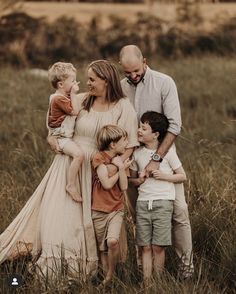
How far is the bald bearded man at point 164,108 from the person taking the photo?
19.3ft

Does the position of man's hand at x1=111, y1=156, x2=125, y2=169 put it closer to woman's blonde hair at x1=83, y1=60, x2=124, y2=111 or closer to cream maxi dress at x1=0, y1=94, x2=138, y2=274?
cream maxi dress at x1=0, y1=94, x2=138, y2=274

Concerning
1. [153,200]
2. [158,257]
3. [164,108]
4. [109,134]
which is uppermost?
[164,108]

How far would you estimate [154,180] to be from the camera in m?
5.85

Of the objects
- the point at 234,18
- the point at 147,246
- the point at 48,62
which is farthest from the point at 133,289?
the point at 234,18

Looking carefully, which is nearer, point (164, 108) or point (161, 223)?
point (161, 223)

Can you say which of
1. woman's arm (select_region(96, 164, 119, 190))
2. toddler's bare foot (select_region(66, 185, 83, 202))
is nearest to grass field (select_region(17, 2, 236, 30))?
toddler's bare foot (select_region(66, 185, 83, 202))

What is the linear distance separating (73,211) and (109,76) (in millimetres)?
940

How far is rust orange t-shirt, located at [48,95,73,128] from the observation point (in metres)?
5.83

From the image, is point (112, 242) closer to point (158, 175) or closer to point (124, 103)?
point (158, 175)

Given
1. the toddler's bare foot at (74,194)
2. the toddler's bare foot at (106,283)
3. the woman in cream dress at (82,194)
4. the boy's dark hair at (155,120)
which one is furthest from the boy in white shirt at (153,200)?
the toddler's bare foot at (74,194)

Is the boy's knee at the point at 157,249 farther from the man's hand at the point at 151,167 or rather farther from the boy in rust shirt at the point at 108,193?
the man's hand at the point at 151,167

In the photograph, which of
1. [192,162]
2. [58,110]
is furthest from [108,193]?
[192,162]

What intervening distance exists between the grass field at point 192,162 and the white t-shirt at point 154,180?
1.62ft

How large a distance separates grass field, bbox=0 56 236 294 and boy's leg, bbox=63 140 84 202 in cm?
59
